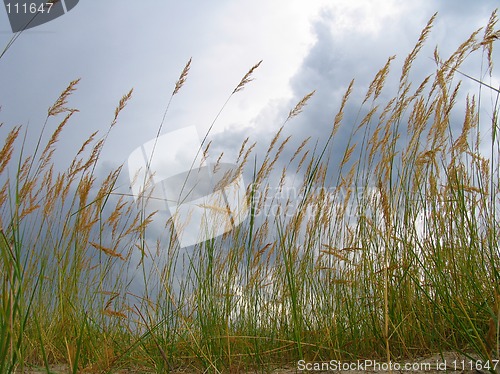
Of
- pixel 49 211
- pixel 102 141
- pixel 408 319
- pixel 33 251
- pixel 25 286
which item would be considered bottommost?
pixel 408 319

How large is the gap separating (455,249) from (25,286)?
2.15 meters

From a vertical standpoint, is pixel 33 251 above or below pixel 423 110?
below

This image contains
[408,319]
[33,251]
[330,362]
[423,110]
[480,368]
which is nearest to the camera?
[480,368]

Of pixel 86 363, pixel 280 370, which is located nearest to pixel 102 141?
pixel 86 363

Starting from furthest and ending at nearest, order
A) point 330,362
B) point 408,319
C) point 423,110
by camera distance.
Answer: point 423,110, point 408,319, point 330,362

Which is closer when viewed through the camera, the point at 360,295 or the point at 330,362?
the point at 330,362

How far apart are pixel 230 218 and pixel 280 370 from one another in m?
0.87

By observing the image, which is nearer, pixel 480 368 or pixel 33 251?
pixel 480 368

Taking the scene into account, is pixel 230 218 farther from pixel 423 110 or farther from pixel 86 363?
pixel 423 110

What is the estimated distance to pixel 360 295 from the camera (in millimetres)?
2365

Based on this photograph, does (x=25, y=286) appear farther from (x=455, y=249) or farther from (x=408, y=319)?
(x=455, y=249)

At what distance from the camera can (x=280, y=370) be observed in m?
2.05

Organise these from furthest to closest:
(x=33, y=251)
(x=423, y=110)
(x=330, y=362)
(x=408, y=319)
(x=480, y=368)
Answer: (x=33, y=251)
(x=423, y=110)
(x=408, y=319)
(x=330, y=362)
(x=480, y=368)

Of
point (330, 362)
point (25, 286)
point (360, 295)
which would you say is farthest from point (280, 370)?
point (25, 286)
